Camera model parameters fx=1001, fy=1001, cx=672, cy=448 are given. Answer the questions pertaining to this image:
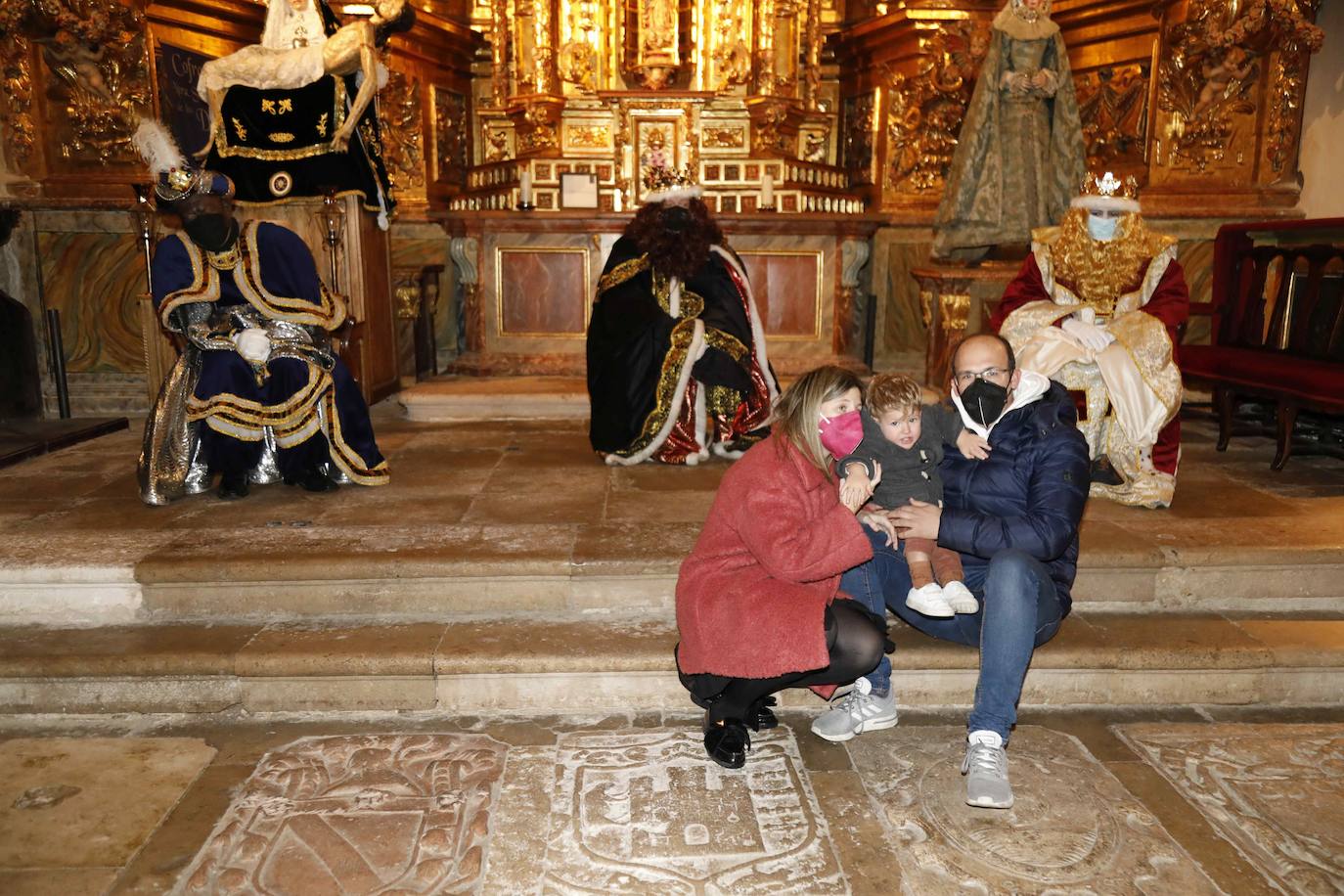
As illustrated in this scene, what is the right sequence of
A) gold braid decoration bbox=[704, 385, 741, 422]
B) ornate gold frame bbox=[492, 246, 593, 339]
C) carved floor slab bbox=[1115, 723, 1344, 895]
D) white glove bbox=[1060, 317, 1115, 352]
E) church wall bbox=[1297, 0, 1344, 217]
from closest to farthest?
carved floor slab bbox=[1115, 723, 1344, 895] → white glove bbox=[1060, 317, 1115, 352] → gold braid decoration bbox=[704, 385, 741, 422] → church wall bbox=[1297, 0, 1344, 217] → ornate gold frame bbox=[492, 246, 593, 339]

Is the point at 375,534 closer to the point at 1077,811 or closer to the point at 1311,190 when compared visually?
the point at 1077,811

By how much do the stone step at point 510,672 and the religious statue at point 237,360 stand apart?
1.54 m

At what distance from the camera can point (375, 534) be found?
471 cm

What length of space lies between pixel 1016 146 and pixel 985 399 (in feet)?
17.6

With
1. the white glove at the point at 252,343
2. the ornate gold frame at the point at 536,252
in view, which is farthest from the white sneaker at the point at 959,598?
the ornate gold frame at the point at 536,252

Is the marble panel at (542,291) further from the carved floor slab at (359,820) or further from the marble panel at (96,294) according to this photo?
the carved floor slab at (359,820)

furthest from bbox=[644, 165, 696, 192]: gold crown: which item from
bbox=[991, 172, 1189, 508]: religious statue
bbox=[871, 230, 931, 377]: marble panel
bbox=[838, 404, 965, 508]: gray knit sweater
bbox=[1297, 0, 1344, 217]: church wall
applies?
bbox=[1297, 0, 1344, 217]: church wall

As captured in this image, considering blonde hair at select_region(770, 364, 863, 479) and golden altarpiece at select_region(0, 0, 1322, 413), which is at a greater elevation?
golden altarpiece at select_region(0, 0, 1322, 413)

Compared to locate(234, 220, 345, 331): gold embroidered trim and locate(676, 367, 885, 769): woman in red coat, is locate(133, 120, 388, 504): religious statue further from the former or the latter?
locate(676, 367, 885, 769): woman in red coat

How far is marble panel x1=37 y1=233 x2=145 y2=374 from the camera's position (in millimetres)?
8039

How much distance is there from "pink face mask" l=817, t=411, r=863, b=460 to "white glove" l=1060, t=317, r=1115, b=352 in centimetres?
271

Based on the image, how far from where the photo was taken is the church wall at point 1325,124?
7.82m

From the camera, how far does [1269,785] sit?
3291mm

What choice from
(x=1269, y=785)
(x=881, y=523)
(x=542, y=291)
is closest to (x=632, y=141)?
(x=542, y=291)
